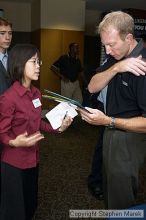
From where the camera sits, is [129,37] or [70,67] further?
[70,67]

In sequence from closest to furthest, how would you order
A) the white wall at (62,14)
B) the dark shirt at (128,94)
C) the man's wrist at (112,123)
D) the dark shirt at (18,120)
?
the dark shirt at (128,94), the man's wrist at (112,123), the dark shirt at (18,120), the white wall at (62,14)

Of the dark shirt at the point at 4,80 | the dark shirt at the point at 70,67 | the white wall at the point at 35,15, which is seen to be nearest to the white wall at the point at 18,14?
the white wall at the point at 35,15

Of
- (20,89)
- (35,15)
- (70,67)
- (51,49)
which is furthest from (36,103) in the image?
(35,15)

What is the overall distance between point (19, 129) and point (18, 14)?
6695 millimetres

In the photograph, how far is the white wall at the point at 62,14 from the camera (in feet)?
23.3

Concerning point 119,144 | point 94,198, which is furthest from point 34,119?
point 94,198

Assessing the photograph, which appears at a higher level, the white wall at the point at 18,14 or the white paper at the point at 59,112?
the white wall at the point at 18,14

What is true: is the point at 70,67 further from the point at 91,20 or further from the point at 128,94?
the point at 128,94

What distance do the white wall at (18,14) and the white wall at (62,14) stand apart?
1126mm

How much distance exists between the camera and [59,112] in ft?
6.40

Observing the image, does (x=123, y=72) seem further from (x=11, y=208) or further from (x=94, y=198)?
(x=94, y=198)

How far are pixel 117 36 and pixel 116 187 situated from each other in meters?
0.87

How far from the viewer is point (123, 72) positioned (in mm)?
1646

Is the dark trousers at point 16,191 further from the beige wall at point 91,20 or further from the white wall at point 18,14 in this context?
the beige wall at point 91,20
